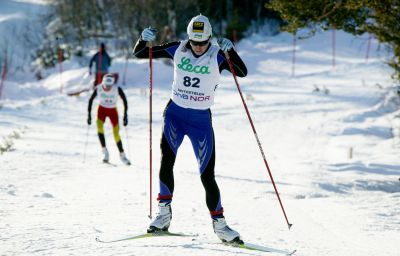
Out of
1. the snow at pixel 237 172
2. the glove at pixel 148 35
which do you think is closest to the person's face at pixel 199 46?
the glove at pixel 148 35

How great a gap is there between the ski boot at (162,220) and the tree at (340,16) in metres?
5.09

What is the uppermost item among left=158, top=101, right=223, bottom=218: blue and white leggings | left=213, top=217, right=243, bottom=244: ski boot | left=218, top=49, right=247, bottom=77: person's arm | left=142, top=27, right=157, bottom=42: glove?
left=142, top=27, right=157, bottom=42: glove

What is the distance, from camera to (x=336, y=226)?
6516 mm

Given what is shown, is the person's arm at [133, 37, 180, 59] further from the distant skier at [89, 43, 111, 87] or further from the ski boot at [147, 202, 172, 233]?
the distant skier at [89, 43, 111, 87]

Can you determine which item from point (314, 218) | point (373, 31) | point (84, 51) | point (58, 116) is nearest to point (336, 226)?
point (314, 218)

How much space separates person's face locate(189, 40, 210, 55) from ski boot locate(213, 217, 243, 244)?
5.18 ft

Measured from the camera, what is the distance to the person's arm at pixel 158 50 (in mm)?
5371

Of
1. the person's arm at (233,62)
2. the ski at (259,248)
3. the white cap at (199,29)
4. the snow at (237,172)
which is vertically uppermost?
the white cap at (199,29)

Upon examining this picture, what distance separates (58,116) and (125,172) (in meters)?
8.81

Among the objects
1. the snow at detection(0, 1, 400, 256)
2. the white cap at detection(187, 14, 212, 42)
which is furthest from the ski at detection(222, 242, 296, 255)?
the white cap at detection(187, 14, 212, 42)

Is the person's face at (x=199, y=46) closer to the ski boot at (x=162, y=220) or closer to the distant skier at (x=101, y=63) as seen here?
the ski boot at (x=162, y=220)

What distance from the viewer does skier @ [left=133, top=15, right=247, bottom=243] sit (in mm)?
5168

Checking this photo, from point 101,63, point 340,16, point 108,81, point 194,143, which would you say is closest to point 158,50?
point 194,143

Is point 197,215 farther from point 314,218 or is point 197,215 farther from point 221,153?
point 221,153
